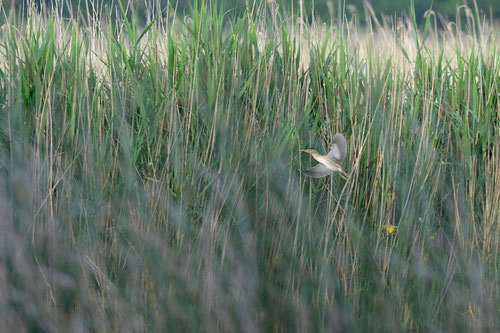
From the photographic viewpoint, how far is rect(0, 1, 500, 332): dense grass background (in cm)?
190

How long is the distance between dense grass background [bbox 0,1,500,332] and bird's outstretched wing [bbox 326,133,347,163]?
64 mm

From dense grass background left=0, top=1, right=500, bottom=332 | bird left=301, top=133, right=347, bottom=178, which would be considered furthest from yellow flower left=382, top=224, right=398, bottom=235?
bird left=301, top=133, right=347, bottom=178

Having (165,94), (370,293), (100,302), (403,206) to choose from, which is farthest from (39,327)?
(403,206)

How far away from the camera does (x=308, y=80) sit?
2219mm

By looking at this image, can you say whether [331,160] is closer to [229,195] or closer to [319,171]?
[319,171]

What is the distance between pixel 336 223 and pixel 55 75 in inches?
43.9

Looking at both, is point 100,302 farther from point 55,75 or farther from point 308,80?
point 308,80

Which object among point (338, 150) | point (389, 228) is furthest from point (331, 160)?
point (389, 228)

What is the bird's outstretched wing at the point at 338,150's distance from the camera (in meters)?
1.99

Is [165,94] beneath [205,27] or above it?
beneath

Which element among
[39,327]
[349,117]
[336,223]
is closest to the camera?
[39,327]

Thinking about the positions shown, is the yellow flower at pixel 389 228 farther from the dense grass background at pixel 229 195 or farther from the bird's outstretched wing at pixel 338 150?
the bird's outstretched wing at pixel 338 150

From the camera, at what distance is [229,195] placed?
6.53 feet

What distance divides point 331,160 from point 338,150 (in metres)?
0.04
